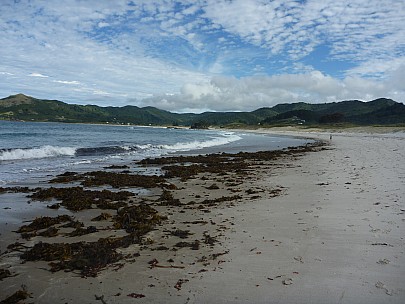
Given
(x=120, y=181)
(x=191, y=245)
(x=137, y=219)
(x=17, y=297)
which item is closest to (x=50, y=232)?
(x=137, y=219)

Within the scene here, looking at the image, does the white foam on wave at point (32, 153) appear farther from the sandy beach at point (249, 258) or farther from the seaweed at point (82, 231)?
the seaweed at point (82, 231)

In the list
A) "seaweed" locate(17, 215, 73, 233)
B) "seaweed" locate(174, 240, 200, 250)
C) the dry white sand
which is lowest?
"seaweed" locate(17, 215, 73, 233)

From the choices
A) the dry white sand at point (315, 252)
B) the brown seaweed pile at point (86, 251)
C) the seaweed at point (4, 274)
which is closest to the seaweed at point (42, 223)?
the brown seaweed pile at point (86, 251)

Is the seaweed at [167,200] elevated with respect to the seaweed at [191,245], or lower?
lower

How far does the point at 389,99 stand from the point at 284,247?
705ft

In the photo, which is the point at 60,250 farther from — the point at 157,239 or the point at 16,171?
the point at 16,171

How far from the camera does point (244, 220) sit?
6824 mm

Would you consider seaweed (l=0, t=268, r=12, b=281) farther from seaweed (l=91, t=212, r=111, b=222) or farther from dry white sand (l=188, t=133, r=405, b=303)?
seaweed (l=91, t=212, r=111, b=222)

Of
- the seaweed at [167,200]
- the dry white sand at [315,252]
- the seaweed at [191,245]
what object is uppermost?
the dry white sand at [315,252]

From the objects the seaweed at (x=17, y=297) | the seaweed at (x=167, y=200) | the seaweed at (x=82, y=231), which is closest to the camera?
the seaweed at (x=17, y=297)

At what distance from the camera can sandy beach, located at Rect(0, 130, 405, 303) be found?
3.78 meters

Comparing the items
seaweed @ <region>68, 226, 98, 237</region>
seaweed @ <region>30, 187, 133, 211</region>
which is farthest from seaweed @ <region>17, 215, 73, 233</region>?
seaweed @ <region>30, 187, 133, 211</region>

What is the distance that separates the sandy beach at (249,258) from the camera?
3.78 metres

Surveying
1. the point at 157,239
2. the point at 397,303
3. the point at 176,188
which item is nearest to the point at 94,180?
the point at 176,188
